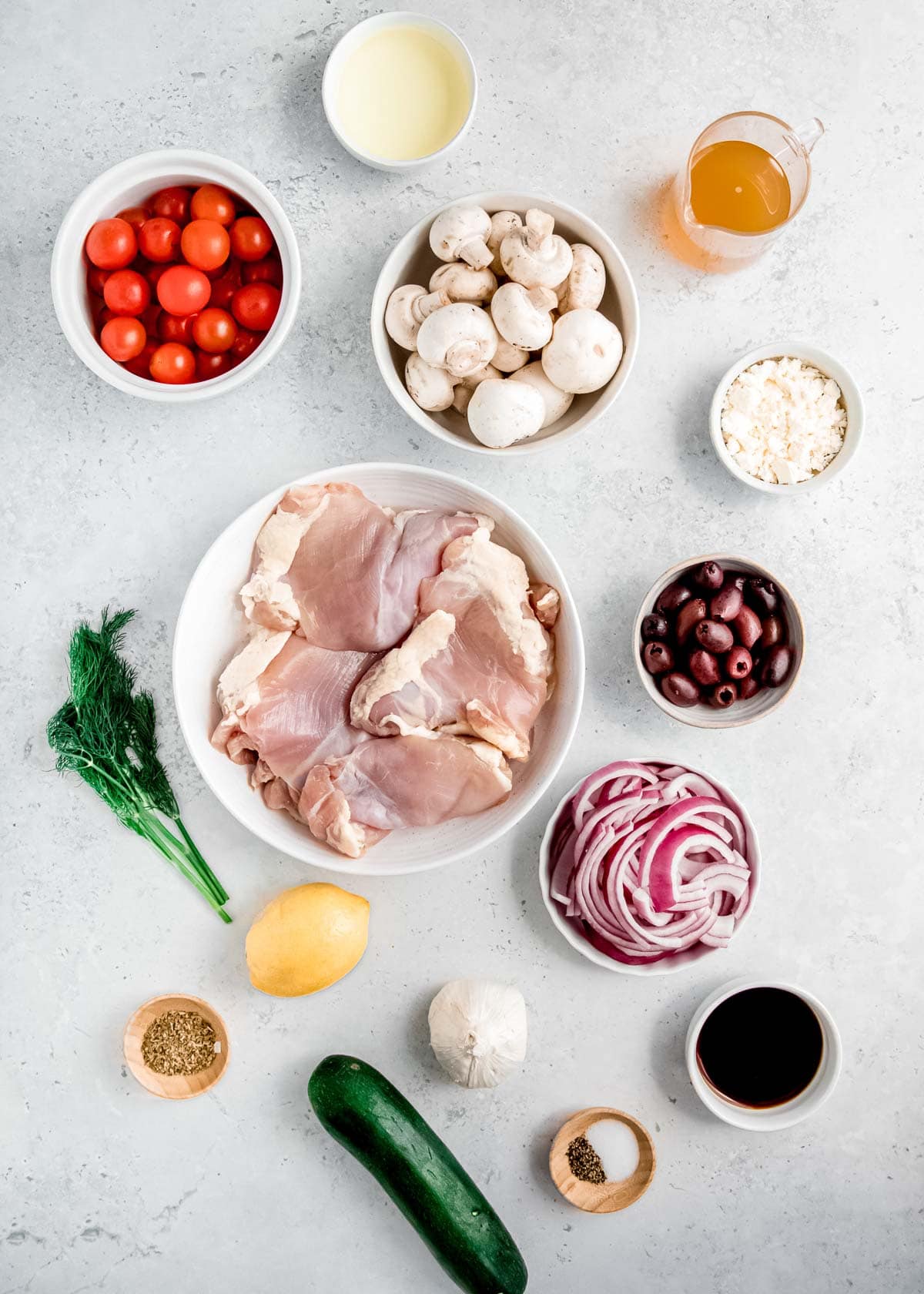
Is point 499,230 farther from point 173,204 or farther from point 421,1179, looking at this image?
point 421,1179

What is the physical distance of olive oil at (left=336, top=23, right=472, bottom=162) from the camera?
171cm

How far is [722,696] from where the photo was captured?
1625 mm

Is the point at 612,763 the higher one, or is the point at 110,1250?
the point at 612,763

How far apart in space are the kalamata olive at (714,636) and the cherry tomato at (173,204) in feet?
3.92

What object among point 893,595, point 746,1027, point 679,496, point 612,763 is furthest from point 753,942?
point 679,496

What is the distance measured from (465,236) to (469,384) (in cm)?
24

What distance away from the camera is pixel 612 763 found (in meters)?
Result: 1.72

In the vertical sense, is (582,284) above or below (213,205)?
below

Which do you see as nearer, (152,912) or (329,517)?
(329,517)

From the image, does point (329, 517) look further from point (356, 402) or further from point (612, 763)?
point (612, 763)

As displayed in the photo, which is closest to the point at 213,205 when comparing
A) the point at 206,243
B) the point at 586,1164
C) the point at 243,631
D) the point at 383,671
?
the point at 206,243

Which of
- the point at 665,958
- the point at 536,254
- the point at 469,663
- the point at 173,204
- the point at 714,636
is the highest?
the point at 173,204

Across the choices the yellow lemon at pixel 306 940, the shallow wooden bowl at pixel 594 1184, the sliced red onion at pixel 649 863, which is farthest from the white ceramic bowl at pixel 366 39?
the shallow wooden bowl at pixel 594 1184

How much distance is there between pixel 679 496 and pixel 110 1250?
1818 millimetres
